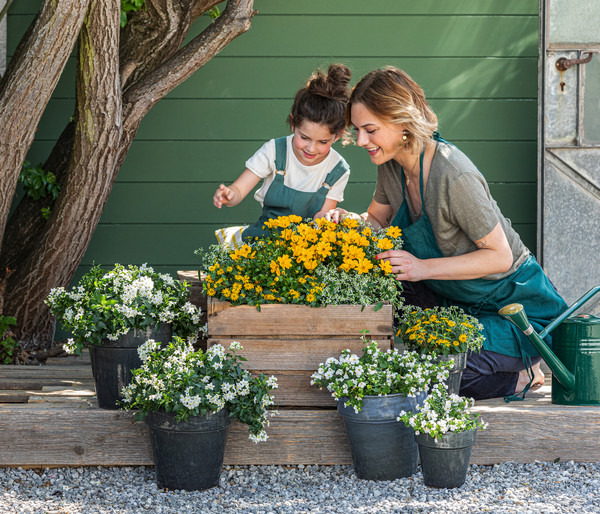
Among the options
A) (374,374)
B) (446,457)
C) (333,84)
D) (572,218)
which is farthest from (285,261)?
(572,218)

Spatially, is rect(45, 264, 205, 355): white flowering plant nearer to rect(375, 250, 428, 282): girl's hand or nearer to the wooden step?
the wooden step

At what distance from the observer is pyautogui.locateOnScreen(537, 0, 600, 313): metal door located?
3768 millimetres

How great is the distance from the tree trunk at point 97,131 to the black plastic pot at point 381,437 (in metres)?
1.61

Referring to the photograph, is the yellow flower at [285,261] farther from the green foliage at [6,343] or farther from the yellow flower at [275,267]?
the green foliage at [6,343]

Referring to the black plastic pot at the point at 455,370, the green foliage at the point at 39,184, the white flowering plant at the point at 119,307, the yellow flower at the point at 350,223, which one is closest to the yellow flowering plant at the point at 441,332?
the black plastic pot at the point at 455,370

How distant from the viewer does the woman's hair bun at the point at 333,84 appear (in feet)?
9.93

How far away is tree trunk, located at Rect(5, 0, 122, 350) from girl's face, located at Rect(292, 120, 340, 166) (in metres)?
0.81

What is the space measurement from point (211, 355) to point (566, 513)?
1135 millimetres

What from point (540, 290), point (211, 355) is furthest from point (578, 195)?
point (211, 355)

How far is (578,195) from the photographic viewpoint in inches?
150

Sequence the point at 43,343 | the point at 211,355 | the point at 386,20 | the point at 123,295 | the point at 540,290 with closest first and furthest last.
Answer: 1. the point at 211,355
2. the point at 123,295
3. the point at 540,290
4. the point at 43,343
5. the point at 386,20

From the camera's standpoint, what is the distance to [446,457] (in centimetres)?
226

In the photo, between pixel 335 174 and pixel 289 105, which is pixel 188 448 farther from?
pixel 289 105

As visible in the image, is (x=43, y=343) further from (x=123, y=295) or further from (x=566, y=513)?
(x=566, y=513)
